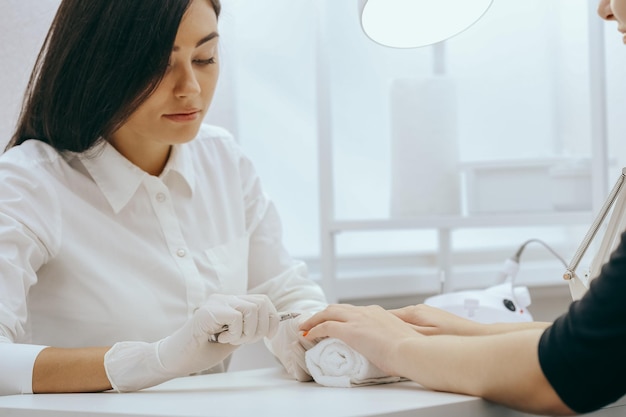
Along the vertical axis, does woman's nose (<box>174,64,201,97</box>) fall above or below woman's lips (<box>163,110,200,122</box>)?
above

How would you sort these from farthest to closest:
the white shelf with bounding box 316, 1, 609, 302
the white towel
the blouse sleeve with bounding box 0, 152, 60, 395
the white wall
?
the white shelf with bounding box 316, 1, 609, 302, the white wall, the blouse sleeve with bounding box 0, 152, 60, 395, the white towel

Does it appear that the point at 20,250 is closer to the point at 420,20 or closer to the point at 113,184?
the point at 113,184

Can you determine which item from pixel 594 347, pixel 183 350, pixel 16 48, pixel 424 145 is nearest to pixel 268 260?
pixel 424 145

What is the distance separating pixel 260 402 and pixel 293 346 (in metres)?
0.23

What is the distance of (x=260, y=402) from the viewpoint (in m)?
1.06

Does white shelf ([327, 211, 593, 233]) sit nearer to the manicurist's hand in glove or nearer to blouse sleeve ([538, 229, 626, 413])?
the manicurist's hand in glove

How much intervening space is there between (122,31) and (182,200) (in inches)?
14.0

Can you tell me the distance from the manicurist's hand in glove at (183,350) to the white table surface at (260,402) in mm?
25

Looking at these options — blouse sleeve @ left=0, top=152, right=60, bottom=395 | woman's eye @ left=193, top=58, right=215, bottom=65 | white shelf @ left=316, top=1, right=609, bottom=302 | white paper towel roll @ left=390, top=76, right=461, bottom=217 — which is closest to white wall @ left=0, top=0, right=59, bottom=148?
blouse sleeve @ left=0, top=152, right=60, bottom=395

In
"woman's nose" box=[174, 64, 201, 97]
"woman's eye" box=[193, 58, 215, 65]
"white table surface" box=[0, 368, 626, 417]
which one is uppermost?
"woman's eye" box=[193, 58, 215, 65]

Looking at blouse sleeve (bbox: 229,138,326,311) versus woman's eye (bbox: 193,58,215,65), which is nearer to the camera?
woman's eye (bbox: 193,58,215,65)

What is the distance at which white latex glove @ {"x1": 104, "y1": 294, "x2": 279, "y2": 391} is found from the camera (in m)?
1.20

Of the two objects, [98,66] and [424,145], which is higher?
[98,66]

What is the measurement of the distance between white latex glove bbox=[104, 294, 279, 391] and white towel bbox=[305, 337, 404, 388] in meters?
0.09
